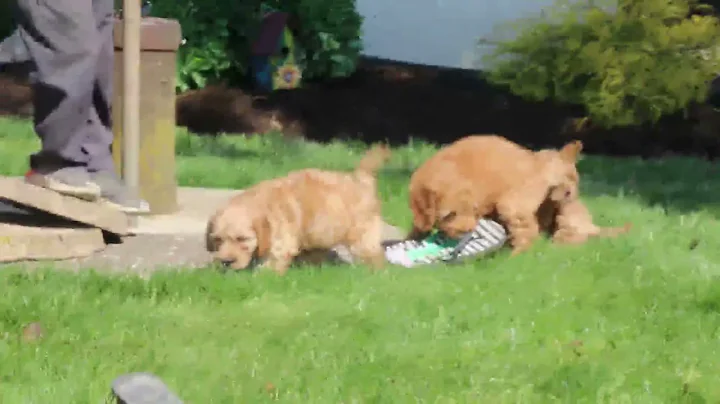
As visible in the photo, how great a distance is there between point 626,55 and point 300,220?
5905 millimetres

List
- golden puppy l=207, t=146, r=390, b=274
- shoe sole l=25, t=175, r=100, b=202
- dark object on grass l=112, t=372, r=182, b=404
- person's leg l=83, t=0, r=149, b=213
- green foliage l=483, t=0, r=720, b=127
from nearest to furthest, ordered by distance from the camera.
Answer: dark object on grass l=112, t=372, r=182, b=404 → golden puppy l=207, t=146, r=390, b=274 → shoe sole l=25, t=175, r=100, b=202 → person's leg l=83, t=0, r=149, b=213 → green foliage l=483, t=0, r=720, b=127

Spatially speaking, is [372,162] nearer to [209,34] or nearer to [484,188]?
[484,188]

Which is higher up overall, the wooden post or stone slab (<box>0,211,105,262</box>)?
the wooden post

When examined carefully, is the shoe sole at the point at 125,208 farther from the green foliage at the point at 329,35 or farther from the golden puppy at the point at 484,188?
the green foliage at the point at 329,35

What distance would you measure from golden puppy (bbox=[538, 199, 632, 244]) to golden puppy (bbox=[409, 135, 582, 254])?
155mm

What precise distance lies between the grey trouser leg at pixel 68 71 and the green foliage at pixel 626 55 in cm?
578

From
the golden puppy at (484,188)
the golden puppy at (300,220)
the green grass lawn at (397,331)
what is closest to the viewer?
the green grass lawn at (397,331)

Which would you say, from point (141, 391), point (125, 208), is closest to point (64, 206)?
point (125, 208)

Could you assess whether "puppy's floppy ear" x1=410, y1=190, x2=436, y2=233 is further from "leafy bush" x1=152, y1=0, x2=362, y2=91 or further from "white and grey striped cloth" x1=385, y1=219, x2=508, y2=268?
"leafy bush" x1=152, y1=0, x2=362, y2=91

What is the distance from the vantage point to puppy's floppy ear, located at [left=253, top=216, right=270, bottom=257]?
5.04 metres

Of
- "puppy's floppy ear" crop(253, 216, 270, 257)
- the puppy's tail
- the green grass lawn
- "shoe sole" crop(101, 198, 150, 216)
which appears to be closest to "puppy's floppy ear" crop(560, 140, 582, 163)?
the green grass lawn

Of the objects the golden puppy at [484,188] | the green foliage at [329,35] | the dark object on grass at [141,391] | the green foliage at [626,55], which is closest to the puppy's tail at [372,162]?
the golden puppy at [484,188]

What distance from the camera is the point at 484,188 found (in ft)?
18.3

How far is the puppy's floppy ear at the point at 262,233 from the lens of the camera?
→ 5042 millimetres
